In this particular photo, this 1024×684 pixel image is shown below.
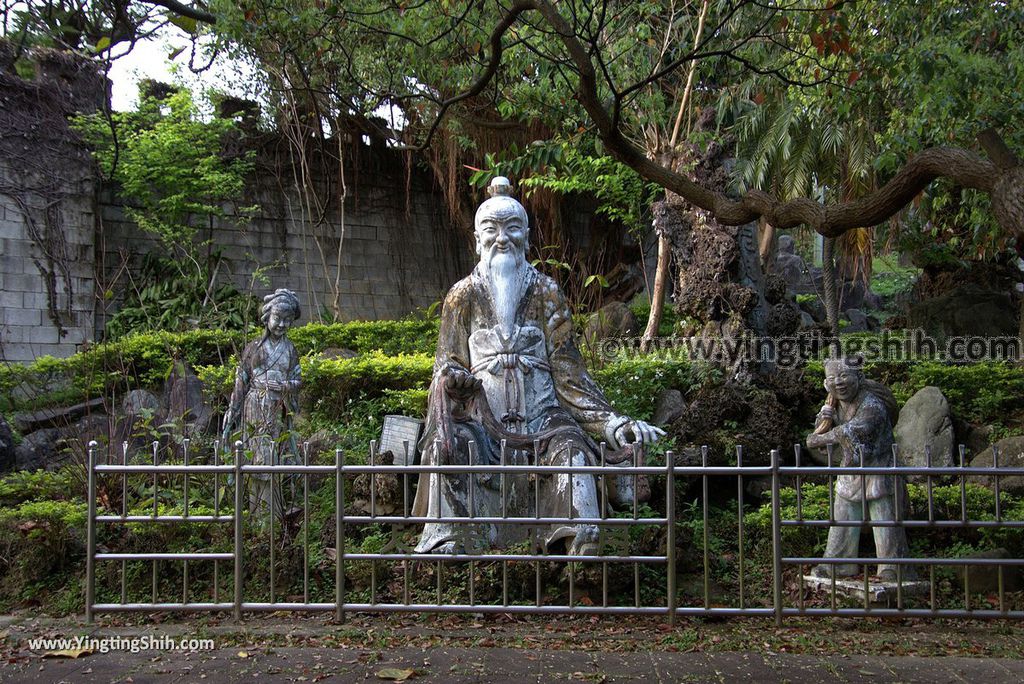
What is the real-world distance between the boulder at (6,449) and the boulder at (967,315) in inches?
412

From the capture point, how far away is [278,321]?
665 centimetres

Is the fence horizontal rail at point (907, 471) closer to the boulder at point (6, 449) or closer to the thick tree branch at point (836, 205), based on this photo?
the thick tree branch at point (836, 205)

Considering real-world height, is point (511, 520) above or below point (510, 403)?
below

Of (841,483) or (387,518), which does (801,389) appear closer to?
(841,483)

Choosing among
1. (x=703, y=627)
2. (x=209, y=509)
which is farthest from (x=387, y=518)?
(x=209, y=509)

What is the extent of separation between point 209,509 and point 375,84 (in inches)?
278

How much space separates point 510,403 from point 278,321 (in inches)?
74.1

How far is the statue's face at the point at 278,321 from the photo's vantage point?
665 cm

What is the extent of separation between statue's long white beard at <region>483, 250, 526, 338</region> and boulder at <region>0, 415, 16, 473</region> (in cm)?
494

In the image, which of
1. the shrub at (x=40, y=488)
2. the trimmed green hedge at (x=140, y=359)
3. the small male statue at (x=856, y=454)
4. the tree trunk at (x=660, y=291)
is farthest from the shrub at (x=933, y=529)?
the trimmed green hedge at (x=140, y=359)

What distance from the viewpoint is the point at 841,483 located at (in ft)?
18.1

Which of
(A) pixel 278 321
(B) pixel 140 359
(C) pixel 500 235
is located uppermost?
(C) pixel 500 235

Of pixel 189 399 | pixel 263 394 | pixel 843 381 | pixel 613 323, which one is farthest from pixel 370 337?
pixel 843 381

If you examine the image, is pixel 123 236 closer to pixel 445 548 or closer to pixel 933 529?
pixel 445 548
